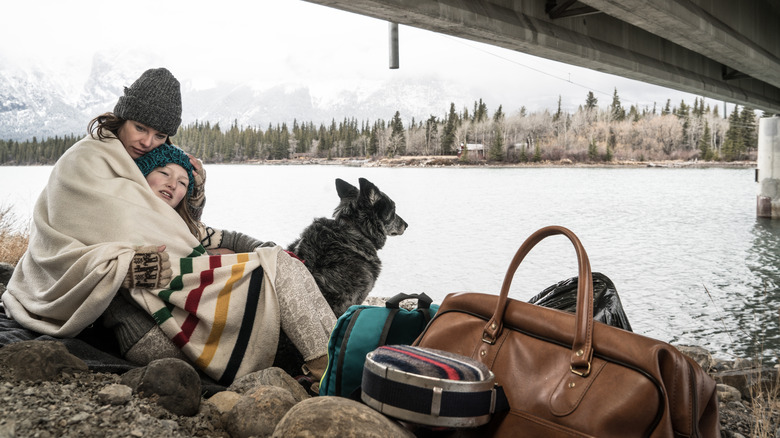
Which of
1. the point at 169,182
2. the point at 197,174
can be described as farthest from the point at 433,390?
the point at 197,174

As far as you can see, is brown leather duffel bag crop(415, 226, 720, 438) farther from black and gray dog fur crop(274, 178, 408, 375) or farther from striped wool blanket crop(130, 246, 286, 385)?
black and gray dog fur crop(274, 178, 408, 375)

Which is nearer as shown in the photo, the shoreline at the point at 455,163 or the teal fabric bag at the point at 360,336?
the teal fabric bag at the point at 360,336

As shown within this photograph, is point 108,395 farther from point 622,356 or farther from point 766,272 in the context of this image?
point 766,272

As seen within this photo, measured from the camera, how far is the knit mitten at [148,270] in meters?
2.19

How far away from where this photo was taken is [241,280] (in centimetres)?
238

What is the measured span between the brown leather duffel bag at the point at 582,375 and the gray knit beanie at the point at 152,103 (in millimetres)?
1785

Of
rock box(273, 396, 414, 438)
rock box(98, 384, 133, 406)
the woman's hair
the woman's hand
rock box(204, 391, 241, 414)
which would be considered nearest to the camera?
rock box(273, 396, 414, 438)

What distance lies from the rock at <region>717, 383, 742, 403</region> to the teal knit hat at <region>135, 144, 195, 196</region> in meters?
3.33

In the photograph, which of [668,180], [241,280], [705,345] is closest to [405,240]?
[705,345]

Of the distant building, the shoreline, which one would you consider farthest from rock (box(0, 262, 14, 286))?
the distant building

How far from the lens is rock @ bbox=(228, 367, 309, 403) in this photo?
218cm

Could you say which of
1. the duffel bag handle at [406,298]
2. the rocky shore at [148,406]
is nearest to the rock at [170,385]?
the rocky shore at [148,406]

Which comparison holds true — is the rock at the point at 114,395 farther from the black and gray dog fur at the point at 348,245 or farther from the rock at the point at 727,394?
the rock at the point at 727,394

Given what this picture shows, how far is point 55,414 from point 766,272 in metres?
13.8
